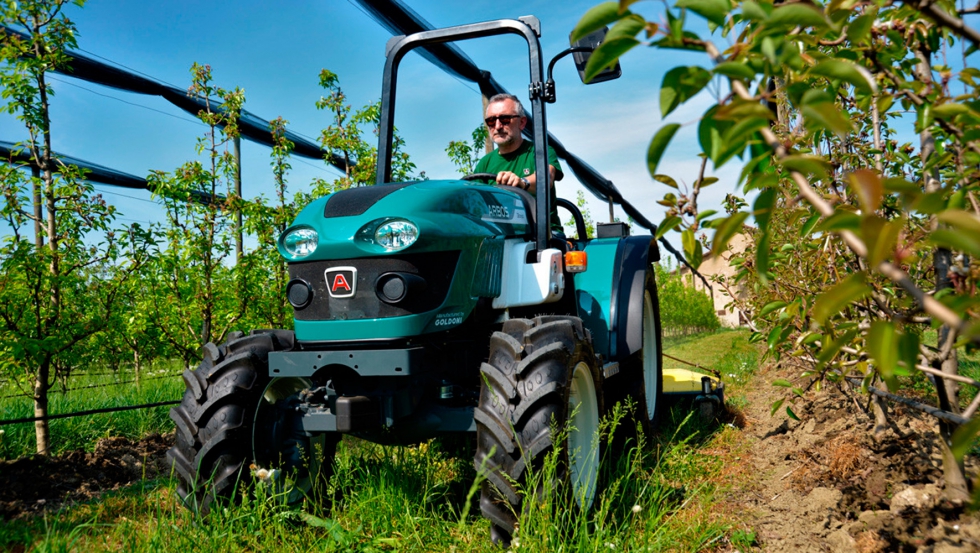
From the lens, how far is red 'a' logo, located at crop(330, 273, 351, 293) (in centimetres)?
265

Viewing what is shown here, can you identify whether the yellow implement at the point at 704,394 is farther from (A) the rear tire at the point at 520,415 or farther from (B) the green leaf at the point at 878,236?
(B) the green leaf at the point at 878,236

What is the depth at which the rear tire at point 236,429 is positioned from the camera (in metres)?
2.73

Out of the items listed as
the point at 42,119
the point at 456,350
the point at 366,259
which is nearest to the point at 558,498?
the point at 456,350

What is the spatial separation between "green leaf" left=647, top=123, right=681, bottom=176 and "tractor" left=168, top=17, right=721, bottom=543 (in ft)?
4.89

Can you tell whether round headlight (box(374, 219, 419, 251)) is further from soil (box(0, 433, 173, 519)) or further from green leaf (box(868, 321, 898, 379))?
green leaf (box(868, 321, 898, 379))

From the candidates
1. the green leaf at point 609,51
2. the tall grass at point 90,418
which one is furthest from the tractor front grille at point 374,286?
the tall grass at point 90,418

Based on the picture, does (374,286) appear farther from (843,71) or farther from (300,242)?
(843,71)

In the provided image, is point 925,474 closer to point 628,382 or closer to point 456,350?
point 628,382

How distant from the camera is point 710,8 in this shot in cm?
97

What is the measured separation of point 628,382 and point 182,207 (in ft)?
12.2

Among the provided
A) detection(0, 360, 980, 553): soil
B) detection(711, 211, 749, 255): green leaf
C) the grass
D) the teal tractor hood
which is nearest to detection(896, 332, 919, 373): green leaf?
detection(711, 211, 749, 255): green leaf

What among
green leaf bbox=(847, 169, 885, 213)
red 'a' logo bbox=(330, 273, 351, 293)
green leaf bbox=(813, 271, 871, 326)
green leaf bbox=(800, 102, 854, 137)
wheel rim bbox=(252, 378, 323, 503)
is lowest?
wheel rim bbox=(252, 378, 323, 503)

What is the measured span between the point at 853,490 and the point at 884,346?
2258 mm

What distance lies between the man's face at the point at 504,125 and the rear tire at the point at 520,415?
1.69 meters
